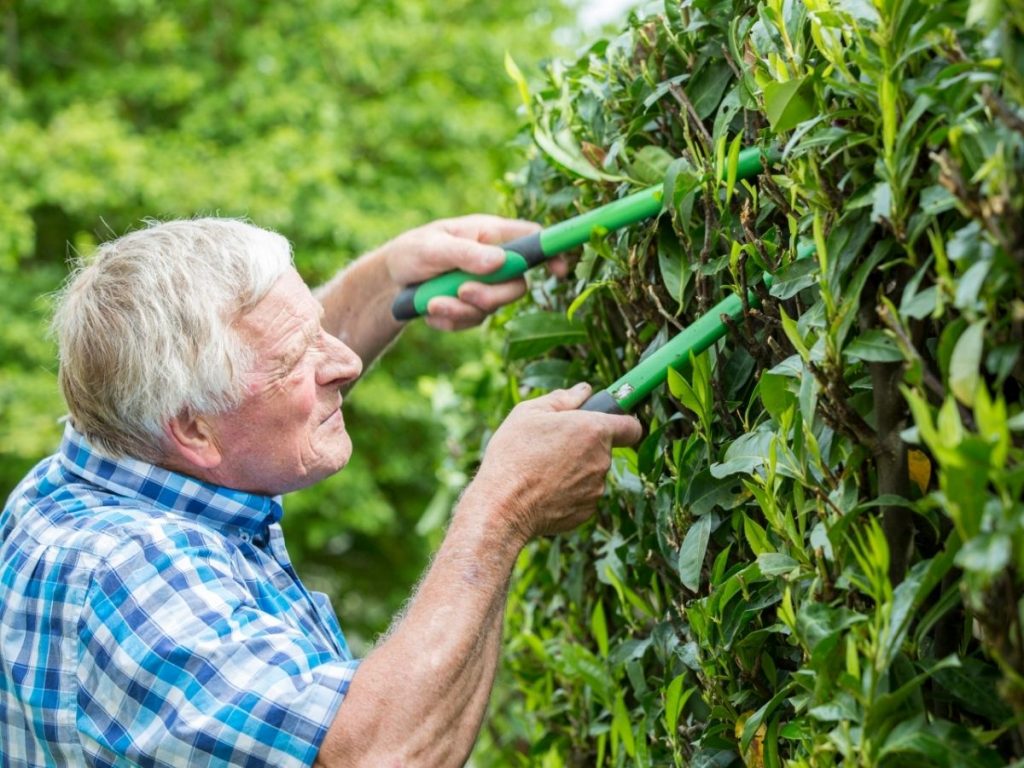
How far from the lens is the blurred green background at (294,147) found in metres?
9.96

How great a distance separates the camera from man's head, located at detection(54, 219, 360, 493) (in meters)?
2.12

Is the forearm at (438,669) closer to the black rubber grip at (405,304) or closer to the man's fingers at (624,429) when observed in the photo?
the man's fingers at (624,429)

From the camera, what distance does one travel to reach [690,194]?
1848 millimetres

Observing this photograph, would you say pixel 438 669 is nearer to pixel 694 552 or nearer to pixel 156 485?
pixel 694 552

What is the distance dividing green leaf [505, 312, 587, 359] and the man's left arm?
0.19 meters

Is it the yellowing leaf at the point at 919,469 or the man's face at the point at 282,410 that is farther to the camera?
the man's face at the point at 282,410

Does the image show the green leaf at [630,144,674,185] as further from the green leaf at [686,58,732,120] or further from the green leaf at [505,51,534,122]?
the green leaf at [505,51,534,122]

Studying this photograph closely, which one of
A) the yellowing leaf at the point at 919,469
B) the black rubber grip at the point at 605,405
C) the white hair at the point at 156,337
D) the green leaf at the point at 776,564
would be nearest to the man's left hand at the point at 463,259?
the white hair at the point at 156,337

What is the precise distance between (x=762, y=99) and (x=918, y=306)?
1.73ft

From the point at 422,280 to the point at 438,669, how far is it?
118cm

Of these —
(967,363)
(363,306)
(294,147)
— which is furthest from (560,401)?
(294,147)

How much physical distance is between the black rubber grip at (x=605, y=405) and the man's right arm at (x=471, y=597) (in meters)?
0.02

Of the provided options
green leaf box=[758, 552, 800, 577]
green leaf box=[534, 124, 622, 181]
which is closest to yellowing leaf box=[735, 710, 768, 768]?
green leaf box=[758, 552, 800, 577]

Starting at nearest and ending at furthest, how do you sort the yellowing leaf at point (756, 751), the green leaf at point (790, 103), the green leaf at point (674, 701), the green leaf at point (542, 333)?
the green leaf at point (790, 103)
the yellowing leaf at point (756, 751)
the green leaf at point (674, 701)
the green leaf at point (542, 333)
